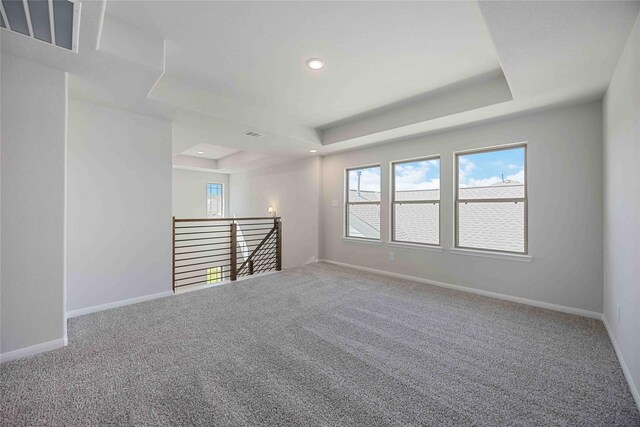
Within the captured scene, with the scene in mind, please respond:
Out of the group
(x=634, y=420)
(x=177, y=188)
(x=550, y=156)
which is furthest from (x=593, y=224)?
(x=177, y=188)

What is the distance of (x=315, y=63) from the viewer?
2.74 metres

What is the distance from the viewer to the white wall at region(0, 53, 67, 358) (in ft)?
6.79

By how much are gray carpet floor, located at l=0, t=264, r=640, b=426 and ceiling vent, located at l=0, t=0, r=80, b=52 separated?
2.38 metres

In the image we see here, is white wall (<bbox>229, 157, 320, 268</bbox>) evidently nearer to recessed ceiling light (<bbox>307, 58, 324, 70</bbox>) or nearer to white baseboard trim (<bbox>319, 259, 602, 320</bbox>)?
white baseboard trim (<bbox>319, 259, 602, 320</bbox>)

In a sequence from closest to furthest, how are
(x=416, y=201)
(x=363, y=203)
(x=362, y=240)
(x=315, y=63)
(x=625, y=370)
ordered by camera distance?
(x=625, y=370)
(x=315, y=63)
(x=416, y=201)
(x=362, y=240)
(x=363, y=203)

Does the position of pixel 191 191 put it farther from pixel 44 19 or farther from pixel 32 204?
pixel 44 19

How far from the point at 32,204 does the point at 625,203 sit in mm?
4615

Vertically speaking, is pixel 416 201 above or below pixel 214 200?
below

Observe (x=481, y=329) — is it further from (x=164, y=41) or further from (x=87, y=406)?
(x=164, y=41)

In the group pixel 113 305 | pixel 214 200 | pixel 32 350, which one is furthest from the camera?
pixel 214 200

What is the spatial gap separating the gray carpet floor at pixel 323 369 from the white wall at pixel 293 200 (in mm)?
3006

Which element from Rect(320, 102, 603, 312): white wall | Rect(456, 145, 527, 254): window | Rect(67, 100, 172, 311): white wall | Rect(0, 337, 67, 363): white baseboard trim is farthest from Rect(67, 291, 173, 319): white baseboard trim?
Rect(456, 145, 527, 254): window

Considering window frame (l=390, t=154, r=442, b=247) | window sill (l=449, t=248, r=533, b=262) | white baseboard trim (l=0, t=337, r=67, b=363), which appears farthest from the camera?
window frame (l=390, t=154, r=442, b=247)

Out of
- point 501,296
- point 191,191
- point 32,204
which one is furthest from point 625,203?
point 191,191
